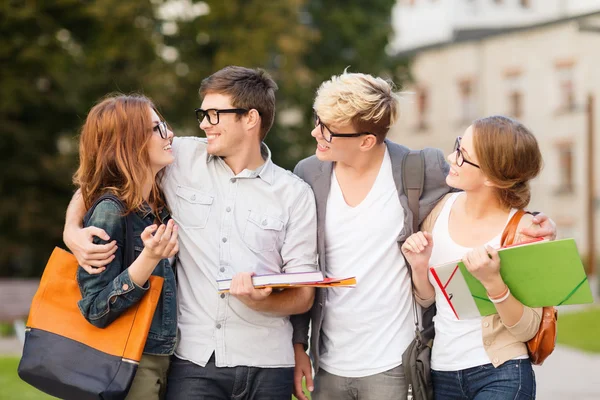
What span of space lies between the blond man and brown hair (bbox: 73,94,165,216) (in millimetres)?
768

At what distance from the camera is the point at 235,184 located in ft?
13.1

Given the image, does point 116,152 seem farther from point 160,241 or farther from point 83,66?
point 83,66

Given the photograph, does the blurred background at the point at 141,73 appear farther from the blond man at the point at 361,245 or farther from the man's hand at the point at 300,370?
the blond man at the point at 361,245

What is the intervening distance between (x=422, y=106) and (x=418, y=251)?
35.7m

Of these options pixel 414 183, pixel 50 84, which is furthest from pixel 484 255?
pixel 50 84

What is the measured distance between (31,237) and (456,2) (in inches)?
924

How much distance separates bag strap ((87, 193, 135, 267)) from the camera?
12.2 feet

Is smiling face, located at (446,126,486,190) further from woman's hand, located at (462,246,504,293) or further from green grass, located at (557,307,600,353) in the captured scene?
green grass, located at (557,307,600,353)

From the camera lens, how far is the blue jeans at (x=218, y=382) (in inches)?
150

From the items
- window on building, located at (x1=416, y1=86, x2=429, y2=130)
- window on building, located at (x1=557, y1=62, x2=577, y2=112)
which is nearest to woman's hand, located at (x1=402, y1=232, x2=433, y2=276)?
window on building, located at (x1=557, y1=62, x2=577, y2=112)

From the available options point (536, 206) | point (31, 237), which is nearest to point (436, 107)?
point (536, 206)

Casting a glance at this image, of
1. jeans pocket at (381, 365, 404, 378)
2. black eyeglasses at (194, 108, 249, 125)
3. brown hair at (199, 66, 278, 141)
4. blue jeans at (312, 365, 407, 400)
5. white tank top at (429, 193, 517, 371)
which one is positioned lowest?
blue jeans at (312, 365, 407, 400)

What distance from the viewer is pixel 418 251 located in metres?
3.83

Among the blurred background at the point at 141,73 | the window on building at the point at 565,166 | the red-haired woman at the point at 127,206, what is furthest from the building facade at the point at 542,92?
the red-haired woman at the point at 127,206
